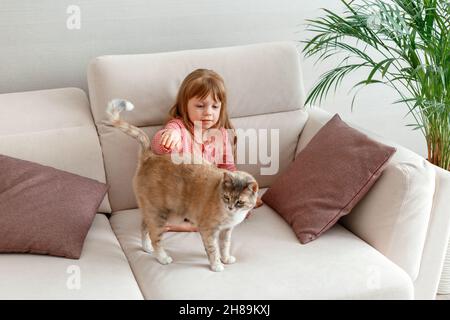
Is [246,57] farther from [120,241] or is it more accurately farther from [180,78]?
[120,241]

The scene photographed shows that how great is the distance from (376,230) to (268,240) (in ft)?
1.27

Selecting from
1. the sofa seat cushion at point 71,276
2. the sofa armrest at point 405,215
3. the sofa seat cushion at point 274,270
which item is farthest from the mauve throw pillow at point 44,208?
→ the sofa armrest at point 405,215

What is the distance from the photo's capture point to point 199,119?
85.3 inches

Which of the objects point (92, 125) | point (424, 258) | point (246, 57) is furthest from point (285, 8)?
point (424, 258)

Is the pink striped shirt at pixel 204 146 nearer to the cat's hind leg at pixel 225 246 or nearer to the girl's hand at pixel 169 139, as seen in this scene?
the girl's hand at pixel 169 139

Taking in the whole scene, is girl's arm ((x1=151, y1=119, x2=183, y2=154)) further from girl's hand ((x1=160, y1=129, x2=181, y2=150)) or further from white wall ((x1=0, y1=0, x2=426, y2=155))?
white wall ((x1=0, y1=0, x2=426, y2=155))

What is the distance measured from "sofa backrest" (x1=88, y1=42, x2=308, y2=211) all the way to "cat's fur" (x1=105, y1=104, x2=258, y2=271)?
31 cm

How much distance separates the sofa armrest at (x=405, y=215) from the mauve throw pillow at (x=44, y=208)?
→ 3.33 feet

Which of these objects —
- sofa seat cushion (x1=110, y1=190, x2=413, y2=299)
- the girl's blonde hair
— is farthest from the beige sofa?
the girl's blonde hair

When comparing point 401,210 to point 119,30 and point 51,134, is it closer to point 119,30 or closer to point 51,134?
point 51,134

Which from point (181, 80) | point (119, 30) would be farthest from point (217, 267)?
point (119, 30)

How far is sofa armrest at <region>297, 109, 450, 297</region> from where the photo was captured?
1925 millimetres

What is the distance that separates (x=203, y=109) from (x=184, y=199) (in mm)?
398

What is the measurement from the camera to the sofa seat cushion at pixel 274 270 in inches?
68.7
